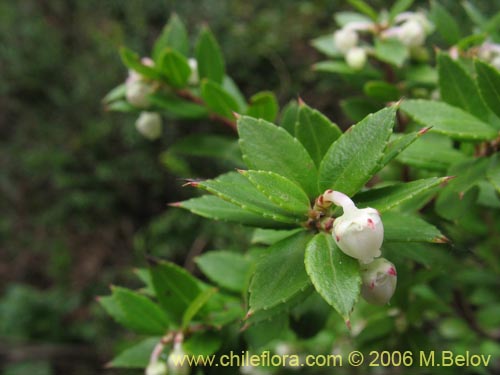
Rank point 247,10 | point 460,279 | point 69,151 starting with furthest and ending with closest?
point 69,151 < point 247,10 < point 460,279

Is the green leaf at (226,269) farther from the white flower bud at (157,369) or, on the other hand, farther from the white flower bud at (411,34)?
the white flower bud at (411,34)

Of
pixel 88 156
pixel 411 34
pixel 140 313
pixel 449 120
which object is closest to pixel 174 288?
pixel 140 313

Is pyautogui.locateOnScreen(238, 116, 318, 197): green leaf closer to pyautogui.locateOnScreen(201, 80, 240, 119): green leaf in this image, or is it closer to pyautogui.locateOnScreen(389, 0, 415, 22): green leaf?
pyautogui.locateOnScreen(201, 80, 240, 119): green leaf

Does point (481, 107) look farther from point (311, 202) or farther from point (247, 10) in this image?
point (247, 10)

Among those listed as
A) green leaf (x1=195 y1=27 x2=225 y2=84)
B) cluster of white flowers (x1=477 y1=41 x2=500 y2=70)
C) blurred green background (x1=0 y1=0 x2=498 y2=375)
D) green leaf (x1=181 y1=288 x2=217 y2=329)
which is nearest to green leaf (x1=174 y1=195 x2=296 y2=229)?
green leaf (x1=181 y1=288 x2=217 y2=329)

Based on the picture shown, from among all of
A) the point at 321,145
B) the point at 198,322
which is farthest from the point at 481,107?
the point at 198,322

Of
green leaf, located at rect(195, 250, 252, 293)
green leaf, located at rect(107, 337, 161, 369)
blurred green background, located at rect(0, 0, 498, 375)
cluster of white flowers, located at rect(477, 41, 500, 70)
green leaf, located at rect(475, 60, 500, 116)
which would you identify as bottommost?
blurred green background, located at rect(0, 0, 498, 375)

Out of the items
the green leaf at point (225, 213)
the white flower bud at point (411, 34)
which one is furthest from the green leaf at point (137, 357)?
the white flower bud at point (411, 34)
